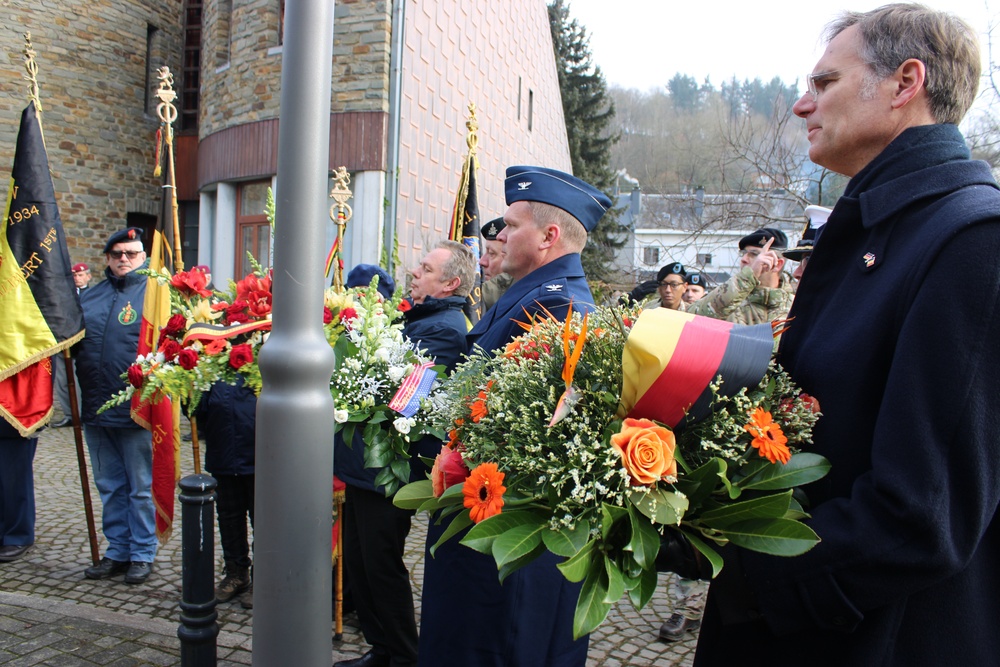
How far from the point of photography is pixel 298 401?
217 centimetres

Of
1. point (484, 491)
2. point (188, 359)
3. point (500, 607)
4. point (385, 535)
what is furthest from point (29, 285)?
point (484, 491)

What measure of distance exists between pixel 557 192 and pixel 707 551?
1787 mm

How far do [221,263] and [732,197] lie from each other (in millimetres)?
8052

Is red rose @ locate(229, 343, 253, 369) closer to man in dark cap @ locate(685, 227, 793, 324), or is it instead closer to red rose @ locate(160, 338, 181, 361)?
red rose @ locate(160, 338, 181, 361)

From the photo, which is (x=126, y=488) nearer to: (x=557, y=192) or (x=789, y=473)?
(x=557, y=192)

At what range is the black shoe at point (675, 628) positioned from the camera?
4.13m

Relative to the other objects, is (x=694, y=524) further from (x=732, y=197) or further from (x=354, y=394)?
(x=732, y=197)

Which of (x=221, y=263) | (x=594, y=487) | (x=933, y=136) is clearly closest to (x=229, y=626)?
(x=594, y=487)

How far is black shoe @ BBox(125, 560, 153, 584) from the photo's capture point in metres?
4.81

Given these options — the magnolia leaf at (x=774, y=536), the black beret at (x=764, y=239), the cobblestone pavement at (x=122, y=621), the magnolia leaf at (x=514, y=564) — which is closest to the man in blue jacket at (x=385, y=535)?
the cobblestone pavement at (x=122, y=621)

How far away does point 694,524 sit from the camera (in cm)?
139

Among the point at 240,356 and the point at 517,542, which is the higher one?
the point at 240,356

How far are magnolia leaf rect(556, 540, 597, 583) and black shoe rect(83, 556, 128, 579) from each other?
466 centimetres

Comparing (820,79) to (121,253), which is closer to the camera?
(820,79)
